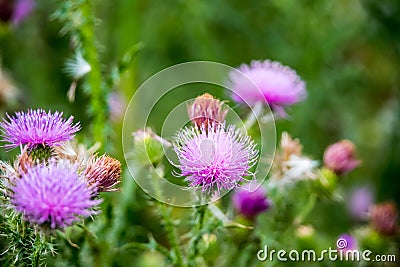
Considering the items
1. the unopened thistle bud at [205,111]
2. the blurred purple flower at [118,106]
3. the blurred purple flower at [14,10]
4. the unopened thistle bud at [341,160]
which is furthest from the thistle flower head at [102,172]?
the blurred purple flower at [14,10]

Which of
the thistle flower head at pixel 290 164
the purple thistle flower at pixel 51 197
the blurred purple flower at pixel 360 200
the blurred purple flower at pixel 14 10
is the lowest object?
the purple thistle flower at pixel 51 197

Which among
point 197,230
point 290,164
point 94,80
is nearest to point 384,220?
point 290,164

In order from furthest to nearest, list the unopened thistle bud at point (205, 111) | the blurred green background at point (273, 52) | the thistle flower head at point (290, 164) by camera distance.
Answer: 1. the blurred green background at point (273, 52)
2. the thistle flower head at point (290, 164)
3. the unopened thistle bud at point (205, 111)

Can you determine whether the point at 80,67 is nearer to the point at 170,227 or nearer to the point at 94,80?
the point at 94,80

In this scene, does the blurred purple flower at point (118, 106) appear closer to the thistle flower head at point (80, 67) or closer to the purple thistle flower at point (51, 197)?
the thistle flower head at point (80, 67)

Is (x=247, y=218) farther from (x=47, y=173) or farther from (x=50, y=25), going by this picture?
(x=50, y=25)

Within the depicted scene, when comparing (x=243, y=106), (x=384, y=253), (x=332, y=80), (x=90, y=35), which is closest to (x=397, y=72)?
(x=332, y=80)
